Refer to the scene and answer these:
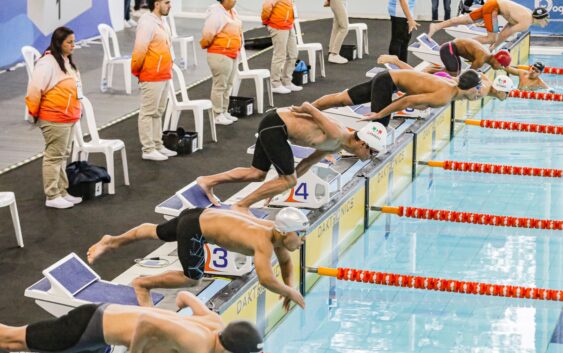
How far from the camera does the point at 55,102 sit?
899 cm

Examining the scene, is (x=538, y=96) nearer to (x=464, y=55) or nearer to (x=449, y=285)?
(x=464, y=55)

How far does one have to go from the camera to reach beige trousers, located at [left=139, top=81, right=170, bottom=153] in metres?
10.4

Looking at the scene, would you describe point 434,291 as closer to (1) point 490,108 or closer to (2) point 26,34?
(1) point 490,108

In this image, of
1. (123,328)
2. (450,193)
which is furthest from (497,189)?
(123,328)

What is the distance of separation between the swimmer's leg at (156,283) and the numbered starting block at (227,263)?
26.1 inches

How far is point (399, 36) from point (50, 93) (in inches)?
237

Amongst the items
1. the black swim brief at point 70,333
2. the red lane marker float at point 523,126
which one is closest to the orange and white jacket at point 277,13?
the red lane marker float at point 523,126

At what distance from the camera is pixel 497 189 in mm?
11094

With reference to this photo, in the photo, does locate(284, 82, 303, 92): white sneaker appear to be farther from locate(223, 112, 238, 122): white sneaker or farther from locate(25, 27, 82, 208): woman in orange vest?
locate(25, 27, 82, 208): woman in orange vest

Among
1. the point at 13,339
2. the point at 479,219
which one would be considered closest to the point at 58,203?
the point at 479,219

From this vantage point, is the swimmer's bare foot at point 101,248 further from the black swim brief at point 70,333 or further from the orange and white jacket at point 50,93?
the orange and white jacket at point 50,93

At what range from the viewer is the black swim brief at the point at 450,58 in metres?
11.9

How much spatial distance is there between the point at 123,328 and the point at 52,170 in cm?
392

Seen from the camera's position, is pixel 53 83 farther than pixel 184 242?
Yes
